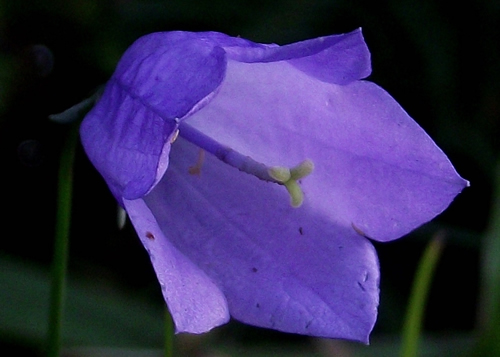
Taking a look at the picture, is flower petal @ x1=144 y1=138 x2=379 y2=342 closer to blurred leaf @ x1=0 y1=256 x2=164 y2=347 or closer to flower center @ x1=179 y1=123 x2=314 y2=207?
flower center @ x1=179 y1=123 x2=314 y2=207

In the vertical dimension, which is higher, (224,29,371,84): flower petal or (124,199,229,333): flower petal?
(224,29,371,84): flower petal

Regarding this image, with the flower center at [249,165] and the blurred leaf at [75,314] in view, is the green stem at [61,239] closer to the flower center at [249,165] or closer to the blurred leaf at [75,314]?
the flower center at [249,165]

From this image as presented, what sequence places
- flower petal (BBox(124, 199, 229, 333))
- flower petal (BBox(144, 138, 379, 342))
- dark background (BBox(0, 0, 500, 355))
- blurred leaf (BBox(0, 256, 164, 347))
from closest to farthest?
flower petal (BBox(124, 199, 229, 333)) < flower petal (BBox(144, 138, 379, 342)) < blurred leaf (BBox(0, 256, 164, 347)) < dark background (BBox(0, 0, 500, 355))

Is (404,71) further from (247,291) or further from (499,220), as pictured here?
(247,291)

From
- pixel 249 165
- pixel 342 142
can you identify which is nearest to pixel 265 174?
pixel 249 165

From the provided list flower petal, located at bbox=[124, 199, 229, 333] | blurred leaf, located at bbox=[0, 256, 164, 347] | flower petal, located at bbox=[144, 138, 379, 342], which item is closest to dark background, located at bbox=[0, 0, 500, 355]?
blurred leaf, located at bbox=[0, 256, 164, 347]

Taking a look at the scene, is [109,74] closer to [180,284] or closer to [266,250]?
[266,250]

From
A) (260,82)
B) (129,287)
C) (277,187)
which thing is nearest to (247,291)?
(277,187)
